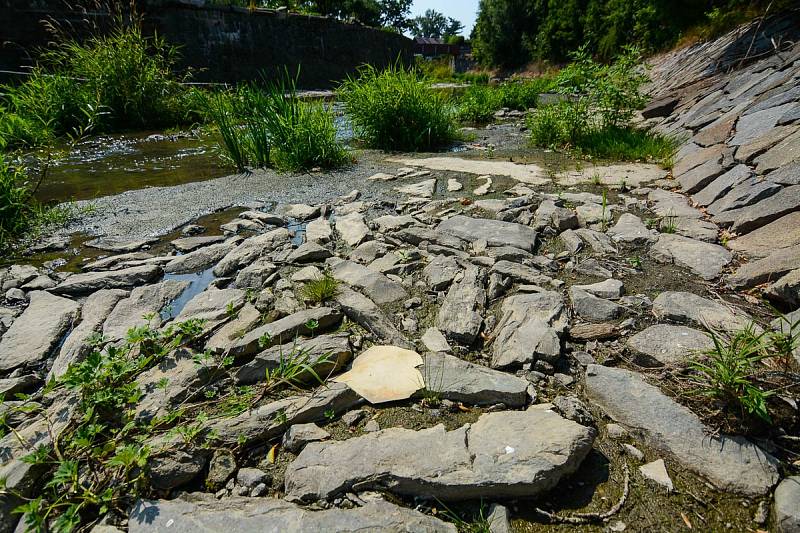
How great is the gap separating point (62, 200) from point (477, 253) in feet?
13.9

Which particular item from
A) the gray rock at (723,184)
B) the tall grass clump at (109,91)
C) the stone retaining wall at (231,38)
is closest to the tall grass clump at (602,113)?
the gray rock at (723,184)

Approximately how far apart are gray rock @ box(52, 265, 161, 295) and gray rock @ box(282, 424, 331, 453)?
1755mm

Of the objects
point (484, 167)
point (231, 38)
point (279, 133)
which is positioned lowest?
point (484, 167)

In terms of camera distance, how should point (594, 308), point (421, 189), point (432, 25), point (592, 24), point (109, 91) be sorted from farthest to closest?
point (432, 25), point (592, 24), point (109, 91), point (421, 189), point (594, 308)

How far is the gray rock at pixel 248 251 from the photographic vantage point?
2.83 metres

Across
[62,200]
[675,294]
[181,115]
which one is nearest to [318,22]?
[181,115]

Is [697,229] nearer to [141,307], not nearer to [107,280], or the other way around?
[141,307]

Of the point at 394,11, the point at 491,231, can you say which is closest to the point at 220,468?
the point at 491,231

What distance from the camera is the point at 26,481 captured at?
1.35m

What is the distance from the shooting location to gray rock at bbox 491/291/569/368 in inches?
71.9

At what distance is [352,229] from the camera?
332 cm

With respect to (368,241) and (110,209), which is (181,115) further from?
(368,241)

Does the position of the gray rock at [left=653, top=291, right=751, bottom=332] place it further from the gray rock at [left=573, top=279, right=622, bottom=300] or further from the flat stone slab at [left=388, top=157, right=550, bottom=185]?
the flat stone slab at [left=388, top=157, right=550, bottom=185]

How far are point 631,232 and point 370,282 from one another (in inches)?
68.7
